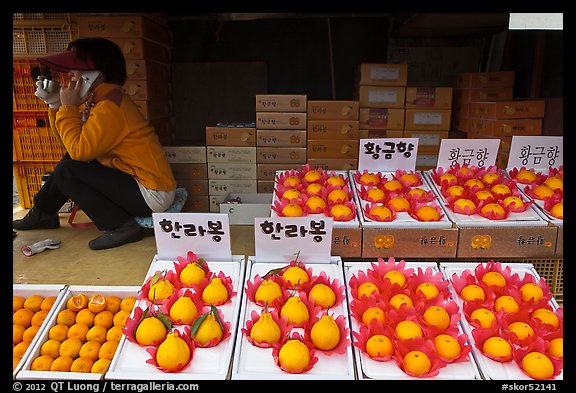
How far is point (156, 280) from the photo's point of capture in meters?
1.80

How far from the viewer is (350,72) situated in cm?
538

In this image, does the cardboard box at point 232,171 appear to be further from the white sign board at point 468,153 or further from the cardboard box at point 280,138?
the white sign board at point 468,153

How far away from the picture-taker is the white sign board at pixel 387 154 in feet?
9.27

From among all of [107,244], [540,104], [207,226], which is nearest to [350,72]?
[540,104]

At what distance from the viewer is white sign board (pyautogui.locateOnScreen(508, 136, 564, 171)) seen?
2828 millimetres

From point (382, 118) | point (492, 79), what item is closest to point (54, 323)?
point (382, 118)

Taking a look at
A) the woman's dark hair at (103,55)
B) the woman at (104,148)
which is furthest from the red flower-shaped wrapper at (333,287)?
the woman's dark hair at (103,55)

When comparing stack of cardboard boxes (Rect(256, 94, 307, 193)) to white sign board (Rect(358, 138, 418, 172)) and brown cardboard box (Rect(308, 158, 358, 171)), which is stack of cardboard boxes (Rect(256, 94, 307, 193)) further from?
white sign board (Rect(358, 138, 418, 172))

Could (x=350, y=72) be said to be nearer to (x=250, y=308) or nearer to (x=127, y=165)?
(x=127, y=165)

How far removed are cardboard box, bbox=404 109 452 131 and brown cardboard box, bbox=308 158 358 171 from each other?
0.61 meters
